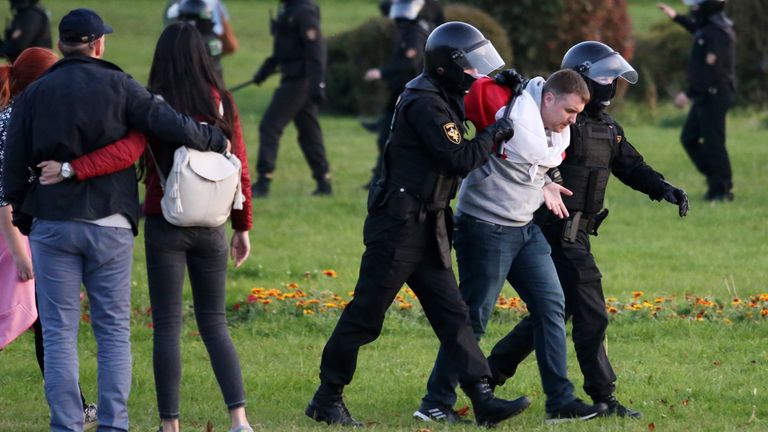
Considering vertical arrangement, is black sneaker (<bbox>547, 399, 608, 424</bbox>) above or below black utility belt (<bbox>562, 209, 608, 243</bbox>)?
below

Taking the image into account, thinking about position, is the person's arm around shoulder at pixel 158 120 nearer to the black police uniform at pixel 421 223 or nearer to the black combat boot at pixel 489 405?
the black police uniform at pixel 421 223

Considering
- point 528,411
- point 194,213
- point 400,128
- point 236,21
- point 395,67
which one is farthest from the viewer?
point 236,21

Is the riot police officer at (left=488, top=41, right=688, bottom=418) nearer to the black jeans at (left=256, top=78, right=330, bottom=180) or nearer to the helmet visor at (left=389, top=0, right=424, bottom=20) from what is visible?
the helmet visor at (left=389, top=0, right=424, bottom=20)

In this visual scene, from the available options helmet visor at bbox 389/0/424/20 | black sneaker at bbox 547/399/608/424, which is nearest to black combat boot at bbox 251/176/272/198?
helmet visor at bbox 389/0/424/20

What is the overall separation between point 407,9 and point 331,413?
7.74 meters

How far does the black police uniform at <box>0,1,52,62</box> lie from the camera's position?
46.5ft

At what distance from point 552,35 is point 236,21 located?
62.9 ft

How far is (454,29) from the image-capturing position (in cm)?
610

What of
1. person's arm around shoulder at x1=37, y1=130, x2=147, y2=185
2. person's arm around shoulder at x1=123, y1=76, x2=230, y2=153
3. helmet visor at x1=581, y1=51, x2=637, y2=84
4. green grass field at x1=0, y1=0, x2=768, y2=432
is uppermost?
helmet visor at x1=581, y1=51, x2=637, y2=84

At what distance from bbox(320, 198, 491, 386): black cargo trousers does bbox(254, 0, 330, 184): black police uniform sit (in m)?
7.45

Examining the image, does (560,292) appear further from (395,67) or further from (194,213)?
(395,67)

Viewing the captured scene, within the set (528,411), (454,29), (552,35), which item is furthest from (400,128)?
→ (552,35)

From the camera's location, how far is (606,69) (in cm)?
650

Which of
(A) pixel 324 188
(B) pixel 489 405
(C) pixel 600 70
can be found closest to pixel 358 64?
(A) pixel 324 188
